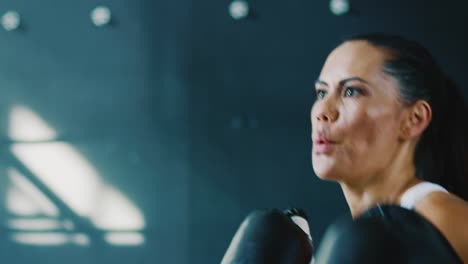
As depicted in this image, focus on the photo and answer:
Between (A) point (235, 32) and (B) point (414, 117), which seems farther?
(A) point (235, 32)

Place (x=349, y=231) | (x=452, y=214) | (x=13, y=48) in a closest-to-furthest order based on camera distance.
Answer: (x=349, y=231), (x=452, y=214), (x=13, y=48)

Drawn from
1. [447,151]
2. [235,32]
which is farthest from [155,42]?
[447,151]

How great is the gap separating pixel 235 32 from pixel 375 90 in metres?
1.27

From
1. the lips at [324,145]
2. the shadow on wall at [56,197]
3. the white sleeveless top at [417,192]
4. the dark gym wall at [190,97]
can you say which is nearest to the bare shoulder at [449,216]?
the white sleeveless top at [417,192]

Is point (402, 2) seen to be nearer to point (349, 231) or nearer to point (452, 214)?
point (452, 214)

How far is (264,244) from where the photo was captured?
2.50 ft

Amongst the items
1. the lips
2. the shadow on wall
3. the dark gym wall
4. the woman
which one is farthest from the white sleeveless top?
the shadow on wall

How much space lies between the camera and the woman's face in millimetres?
834

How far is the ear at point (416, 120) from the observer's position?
856mm

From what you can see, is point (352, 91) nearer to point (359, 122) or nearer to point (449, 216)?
point (359, 122)

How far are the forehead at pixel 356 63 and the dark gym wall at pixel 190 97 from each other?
45.4 inches

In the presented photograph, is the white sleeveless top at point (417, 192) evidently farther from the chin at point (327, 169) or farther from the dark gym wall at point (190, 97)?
the dark gym wall at point (190, 97)

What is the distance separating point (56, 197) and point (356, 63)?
5.25ft

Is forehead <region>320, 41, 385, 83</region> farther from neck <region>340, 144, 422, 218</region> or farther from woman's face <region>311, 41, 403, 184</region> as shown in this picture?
neck <region>340, 144, 422, 218</region>
